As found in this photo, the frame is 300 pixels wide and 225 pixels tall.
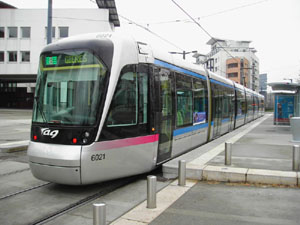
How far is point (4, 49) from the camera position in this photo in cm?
4512

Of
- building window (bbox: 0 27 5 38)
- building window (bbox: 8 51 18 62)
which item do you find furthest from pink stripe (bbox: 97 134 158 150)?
building window (bbox: 0 27 5 38)

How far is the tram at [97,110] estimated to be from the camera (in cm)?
575

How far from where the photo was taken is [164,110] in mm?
7758

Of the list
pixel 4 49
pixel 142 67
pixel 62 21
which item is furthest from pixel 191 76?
pixel 4 49

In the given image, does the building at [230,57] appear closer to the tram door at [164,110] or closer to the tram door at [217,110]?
the tram door at [217,110]

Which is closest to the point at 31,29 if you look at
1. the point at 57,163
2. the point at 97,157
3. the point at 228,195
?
the point at 57,163

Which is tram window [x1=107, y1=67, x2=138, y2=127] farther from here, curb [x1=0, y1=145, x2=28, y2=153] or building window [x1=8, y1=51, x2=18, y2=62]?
building window [x1=8, y1=51, x2=18, y2=62]

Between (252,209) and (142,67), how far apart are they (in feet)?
11.9

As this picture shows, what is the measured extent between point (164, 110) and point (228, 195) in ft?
8.81

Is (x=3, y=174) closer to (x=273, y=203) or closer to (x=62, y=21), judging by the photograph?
(x=273, y=203)

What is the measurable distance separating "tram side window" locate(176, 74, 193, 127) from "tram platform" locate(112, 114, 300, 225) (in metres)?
1.19

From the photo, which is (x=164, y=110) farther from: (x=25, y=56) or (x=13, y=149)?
(x=25, y=56)

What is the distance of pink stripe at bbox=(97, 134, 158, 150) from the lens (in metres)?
5.91

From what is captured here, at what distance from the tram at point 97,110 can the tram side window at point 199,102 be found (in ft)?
10.1
